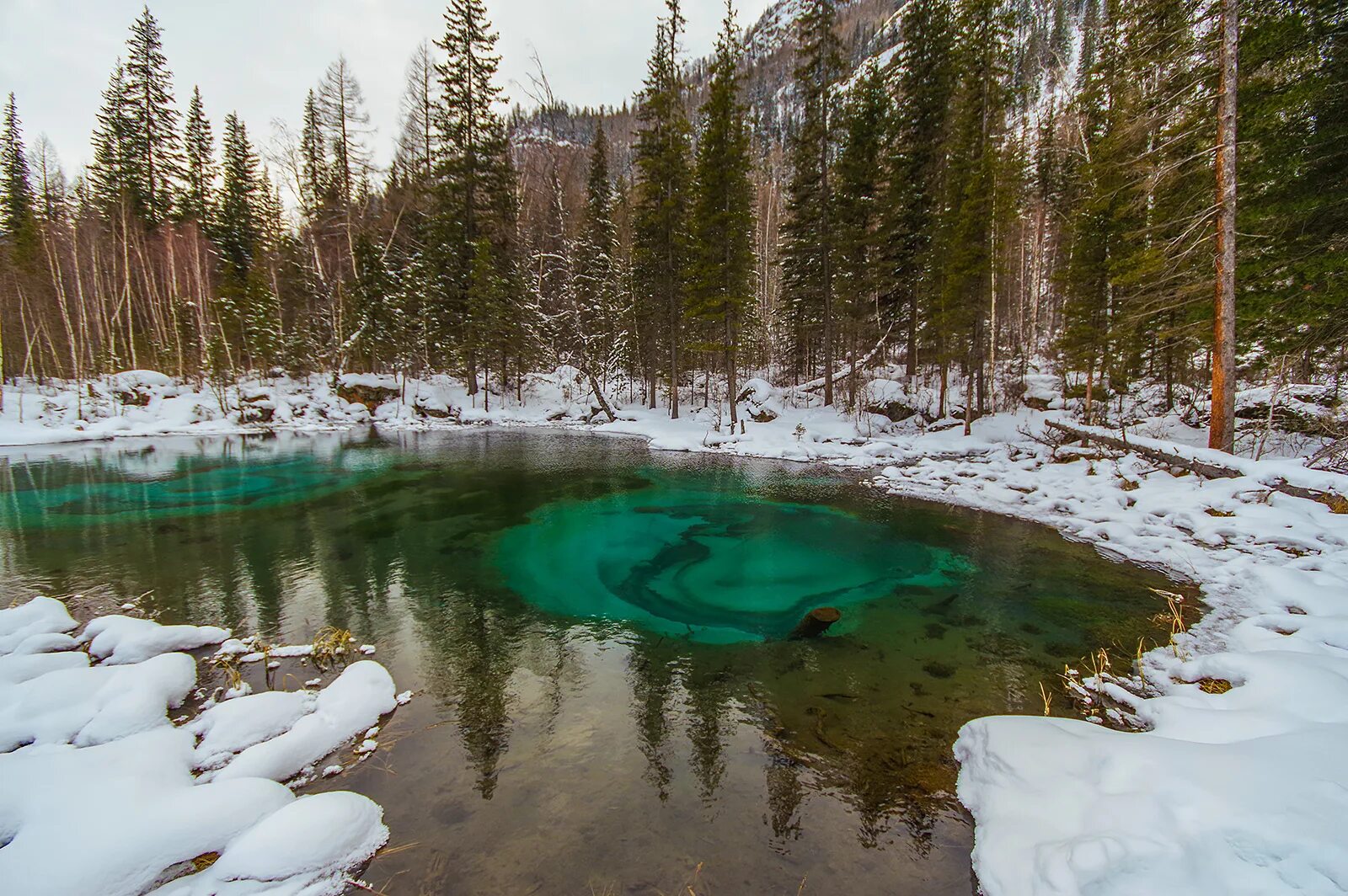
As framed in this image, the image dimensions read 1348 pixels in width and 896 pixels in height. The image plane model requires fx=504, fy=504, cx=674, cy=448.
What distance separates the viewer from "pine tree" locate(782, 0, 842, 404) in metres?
23.0

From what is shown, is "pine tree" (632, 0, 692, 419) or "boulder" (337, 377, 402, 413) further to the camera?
"boulder" (337, 377, 402, 413)

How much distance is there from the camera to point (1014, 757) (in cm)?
414

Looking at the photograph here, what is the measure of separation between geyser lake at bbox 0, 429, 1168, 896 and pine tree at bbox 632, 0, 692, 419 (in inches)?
673

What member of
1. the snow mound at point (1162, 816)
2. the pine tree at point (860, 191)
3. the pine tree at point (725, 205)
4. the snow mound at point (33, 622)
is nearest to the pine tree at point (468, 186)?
the pine tree at point (725, 205)

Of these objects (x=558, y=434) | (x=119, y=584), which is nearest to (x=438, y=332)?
(x=558, y=434)

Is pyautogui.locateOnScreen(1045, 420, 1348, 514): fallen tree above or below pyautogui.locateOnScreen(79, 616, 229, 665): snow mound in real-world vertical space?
above

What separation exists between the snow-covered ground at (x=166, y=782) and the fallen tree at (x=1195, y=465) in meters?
14.2

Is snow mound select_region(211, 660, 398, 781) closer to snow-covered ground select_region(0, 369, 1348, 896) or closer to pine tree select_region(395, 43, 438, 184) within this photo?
snow-covered ground select_region(0, 369, 1348, 896)

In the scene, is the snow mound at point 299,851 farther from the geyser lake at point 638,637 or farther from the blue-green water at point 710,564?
the blue-green water at point 710,564

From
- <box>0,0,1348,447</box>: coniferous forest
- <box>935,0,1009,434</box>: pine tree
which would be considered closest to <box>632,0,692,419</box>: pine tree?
<box>0,0,1348,447</box>: coniferous forest

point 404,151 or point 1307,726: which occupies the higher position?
point 404,151

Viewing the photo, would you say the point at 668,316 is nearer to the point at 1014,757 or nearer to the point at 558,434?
the point at 558,434

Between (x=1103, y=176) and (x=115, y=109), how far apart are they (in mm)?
55692

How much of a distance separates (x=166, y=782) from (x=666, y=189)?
93.6 feet
